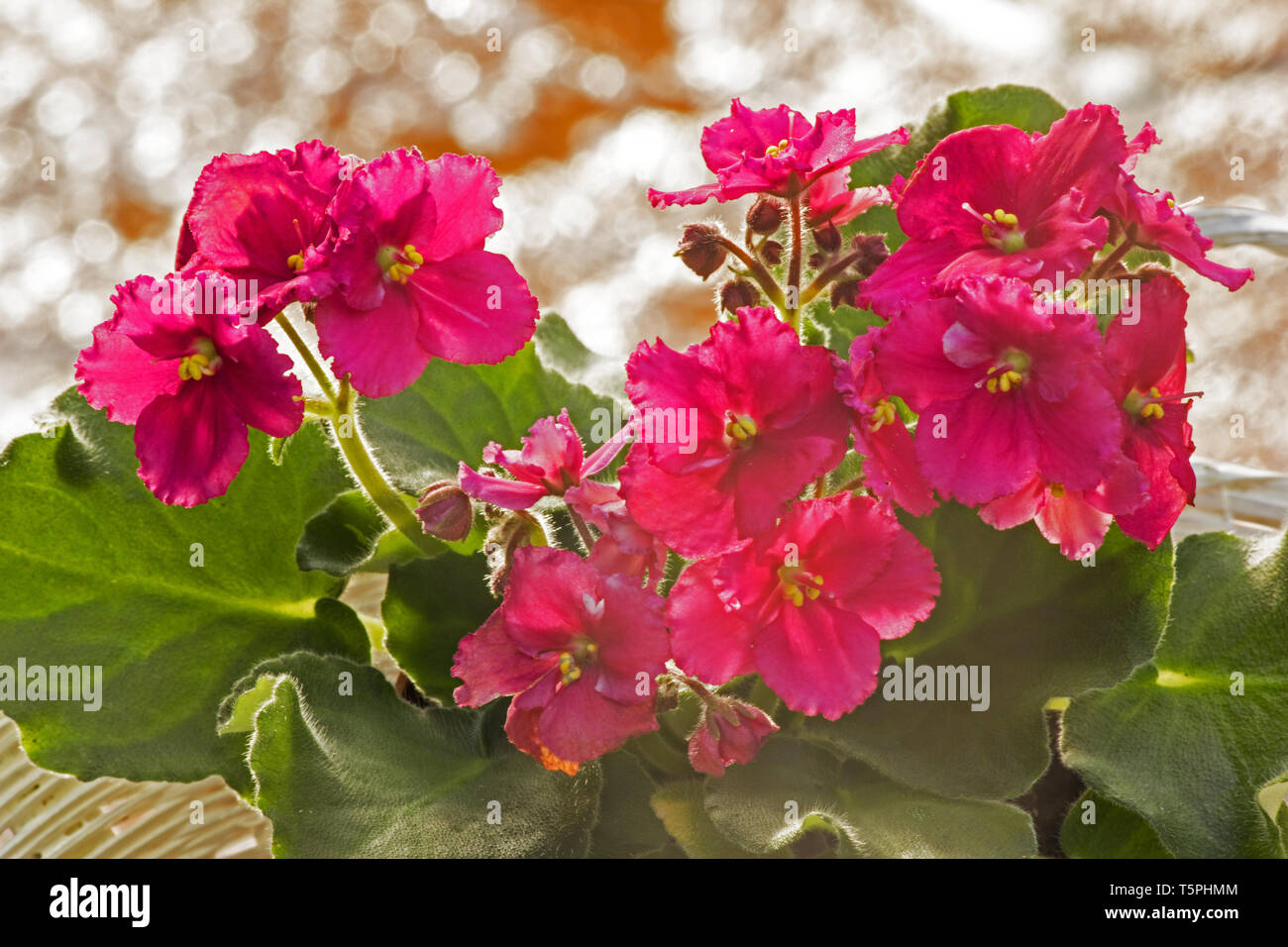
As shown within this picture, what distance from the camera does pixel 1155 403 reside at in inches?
20.2

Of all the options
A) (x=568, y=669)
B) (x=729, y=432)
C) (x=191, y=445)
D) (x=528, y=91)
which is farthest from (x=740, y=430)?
(x=528, y=91)

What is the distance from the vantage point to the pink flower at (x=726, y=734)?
1.63 ft

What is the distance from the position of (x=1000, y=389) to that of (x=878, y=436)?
45mm

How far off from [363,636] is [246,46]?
210 centimetres

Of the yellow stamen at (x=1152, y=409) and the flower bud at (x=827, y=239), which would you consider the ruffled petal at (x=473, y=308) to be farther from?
the yellow stamen at (x=1152, y=409)

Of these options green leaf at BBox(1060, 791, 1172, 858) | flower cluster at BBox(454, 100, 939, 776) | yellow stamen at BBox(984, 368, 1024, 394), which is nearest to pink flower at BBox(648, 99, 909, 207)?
flower cluster at BBox(454, 100, 939, 776)

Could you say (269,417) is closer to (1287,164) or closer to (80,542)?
(80,542)

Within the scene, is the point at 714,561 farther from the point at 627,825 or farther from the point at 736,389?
the point at 627,825

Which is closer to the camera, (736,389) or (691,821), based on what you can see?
(736,389)

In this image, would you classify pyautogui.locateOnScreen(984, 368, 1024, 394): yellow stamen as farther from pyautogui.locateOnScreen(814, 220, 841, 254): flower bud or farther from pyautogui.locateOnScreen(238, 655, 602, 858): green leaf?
pyautogui.locateOnScreen(238, 655, 602, 858): green leaf

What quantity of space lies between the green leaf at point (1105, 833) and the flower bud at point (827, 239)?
29 centimetres

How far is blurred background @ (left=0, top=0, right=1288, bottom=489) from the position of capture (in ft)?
7.32

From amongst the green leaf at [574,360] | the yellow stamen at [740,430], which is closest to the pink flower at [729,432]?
the yellow stamen at [740,430]

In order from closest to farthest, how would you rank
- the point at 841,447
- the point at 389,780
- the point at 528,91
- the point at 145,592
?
1. the point at 841,447
2. the point at 389,780
3. the point at 145,592
4. the point at 528,91
